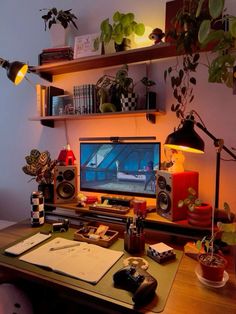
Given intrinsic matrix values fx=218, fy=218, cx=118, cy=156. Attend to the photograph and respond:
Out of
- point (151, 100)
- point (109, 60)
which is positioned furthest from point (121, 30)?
point (151, 100)

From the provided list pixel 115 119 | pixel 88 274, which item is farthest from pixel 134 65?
pixel 88 274

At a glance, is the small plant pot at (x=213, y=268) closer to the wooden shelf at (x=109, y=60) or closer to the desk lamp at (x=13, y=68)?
the wooden shelf at (x=109, y=60)

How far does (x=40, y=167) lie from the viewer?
1.49 m

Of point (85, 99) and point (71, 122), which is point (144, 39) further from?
point (71, 122)

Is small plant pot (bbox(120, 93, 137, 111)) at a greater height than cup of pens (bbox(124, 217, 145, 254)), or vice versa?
small plant pot (bbox(120, 93, 137, 111))

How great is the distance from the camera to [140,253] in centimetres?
107

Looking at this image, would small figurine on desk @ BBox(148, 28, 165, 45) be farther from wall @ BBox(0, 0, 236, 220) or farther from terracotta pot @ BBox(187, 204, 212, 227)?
terracotta pot @ BBox(187, 204, 212, 227)

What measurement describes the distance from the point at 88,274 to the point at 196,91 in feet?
3.86

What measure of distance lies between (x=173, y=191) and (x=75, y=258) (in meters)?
0.58

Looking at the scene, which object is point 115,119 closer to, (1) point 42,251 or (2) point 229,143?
(2) point 229,143

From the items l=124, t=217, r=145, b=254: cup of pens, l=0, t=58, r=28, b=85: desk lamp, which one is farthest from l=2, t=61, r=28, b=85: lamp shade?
l=124, t=217, r=145, b=254: cup of pens

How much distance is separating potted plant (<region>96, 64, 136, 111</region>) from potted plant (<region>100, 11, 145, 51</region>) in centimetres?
15

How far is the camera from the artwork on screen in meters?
1.38

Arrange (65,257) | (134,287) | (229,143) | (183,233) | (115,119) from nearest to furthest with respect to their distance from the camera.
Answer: (134,287) → (65,257) → (183,233) → (229,143) → (115,119)
